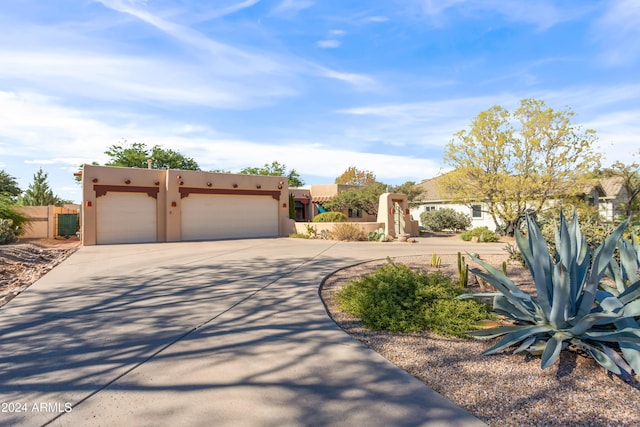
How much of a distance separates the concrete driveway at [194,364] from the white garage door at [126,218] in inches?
477

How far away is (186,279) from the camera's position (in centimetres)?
888

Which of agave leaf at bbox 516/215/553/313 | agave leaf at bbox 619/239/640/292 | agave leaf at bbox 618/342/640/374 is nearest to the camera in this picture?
agave leaf at bbox 618/342/640/374

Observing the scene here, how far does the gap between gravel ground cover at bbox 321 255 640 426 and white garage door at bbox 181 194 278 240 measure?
58.2ft

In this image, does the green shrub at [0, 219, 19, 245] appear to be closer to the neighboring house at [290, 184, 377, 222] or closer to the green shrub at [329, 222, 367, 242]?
the green shrub at [329, 222, 367, 242]

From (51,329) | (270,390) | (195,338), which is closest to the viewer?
(270,390)

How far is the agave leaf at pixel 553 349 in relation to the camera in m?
3.68

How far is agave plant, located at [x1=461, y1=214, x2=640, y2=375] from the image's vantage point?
3826 millimetres

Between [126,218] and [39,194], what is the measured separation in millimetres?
14596

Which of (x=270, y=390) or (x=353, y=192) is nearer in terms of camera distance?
(x=270, y=390)

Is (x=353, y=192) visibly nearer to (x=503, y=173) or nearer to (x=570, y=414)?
(x=503, y=173)

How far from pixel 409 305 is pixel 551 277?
6.55ft

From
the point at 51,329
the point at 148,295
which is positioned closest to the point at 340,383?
the point at 51,329

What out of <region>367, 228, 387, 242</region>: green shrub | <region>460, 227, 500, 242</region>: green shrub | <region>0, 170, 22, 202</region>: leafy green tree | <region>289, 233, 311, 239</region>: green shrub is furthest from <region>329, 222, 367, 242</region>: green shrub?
<region>0, 170, 22, 202</region>: leafy green tree

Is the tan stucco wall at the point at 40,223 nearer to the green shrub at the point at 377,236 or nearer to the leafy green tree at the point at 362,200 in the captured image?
the leafy green tree at the point at 362,200
